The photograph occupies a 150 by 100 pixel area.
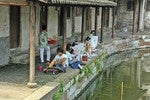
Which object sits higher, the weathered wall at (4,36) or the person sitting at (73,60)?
the weathered wall at (4,36)

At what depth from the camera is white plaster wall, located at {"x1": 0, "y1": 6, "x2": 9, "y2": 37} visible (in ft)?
52.3

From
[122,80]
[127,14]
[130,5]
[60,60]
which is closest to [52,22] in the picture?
[122,80]

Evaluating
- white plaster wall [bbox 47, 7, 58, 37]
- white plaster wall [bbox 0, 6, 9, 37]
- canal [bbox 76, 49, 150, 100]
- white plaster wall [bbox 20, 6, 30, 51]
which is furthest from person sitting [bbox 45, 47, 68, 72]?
white plaster wall [bbox 47, 7, 58, 37]

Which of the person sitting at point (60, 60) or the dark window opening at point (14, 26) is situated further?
the dark window opening at point (14, 26)

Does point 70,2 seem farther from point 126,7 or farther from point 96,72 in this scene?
point 126,7

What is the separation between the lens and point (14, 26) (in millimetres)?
17391

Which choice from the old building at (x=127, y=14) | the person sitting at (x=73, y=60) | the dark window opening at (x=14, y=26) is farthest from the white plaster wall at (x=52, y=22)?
the old building at (x=127, y=14)

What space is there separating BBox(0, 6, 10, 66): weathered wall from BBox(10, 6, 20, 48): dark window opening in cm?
55

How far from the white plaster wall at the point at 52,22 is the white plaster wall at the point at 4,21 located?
5.58m

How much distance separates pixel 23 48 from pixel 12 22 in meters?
1.48

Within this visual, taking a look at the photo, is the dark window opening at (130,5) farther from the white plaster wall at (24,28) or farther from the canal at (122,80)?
the white plaster wall at (24,28)

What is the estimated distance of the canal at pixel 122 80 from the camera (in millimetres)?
16656

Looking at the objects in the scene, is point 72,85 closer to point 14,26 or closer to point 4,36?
point 4,36

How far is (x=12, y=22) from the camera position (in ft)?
56.3
